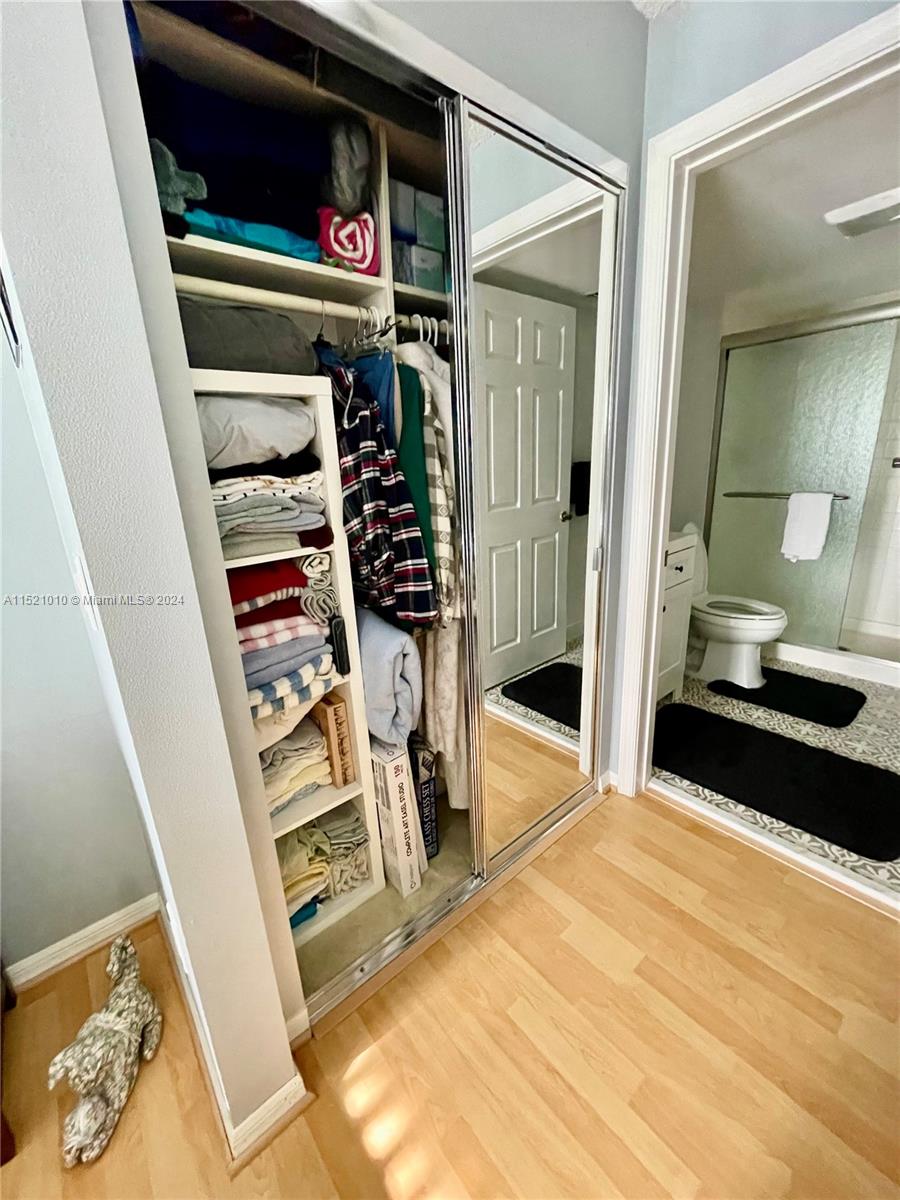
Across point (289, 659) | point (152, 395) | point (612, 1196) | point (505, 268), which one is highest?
point (505, 268)

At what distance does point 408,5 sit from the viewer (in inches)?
37.0

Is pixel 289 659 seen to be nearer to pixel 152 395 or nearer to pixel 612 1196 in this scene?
pixel 152 395

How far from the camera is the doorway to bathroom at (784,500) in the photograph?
1.54 m

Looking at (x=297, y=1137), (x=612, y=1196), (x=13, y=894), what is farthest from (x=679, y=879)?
(x=13, y=894)

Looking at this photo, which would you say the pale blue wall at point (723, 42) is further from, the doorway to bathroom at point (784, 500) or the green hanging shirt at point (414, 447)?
the green hanging shirt at point (414, 447)

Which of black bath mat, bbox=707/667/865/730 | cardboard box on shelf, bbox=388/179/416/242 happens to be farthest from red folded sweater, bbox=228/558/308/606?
black bath mat, bbox=707/667/865/730

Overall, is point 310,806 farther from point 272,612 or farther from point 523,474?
point 523,474

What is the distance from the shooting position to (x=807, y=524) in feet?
9.67

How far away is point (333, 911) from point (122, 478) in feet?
4.43

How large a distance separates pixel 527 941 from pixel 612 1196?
50 cm

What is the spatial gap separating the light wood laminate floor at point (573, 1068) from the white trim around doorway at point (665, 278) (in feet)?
2.14

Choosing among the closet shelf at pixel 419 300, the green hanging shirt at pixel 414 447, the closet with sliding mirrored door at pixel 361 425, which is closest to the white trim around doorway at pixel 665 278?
the closet with sliding mirrored door at pixel 361 425

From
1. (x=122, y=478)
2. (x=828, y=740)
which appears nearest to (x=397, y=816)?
(x=122, y=478)

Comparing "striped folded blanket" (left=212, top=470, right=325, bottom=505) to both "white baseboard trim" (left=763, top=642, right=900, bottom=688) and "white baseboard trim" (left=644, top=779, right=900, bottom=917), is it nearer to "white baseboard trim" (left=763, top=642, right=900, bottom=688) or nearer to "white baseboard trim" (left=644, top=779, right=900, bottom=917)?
"white baseboard trim" (left=644, top=779, right=900, bottom=917)
